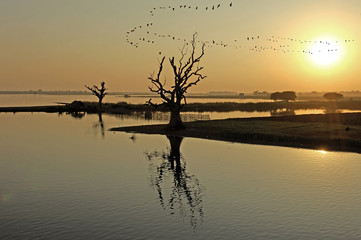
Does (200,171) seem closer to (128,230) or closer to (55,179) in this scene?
(55,179)

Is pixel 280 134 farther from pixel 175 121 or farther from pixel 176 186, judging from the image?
pixel 176 186

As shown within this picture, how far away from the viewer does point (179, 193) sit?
21812 millimetres

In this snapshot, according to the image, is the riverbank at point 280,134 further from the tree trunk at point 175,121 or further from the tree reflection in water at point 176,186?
the tree reflection in water at point 176,186

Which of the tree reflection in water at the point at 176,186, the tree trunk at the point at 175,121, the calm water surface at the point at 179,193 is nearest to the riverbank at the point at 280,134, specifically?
the tree trunk at the point at 175,121

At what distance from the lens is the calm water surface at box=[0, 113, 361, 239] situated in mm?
15984

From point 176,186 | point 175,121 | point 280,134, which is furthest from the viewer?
point 175,121

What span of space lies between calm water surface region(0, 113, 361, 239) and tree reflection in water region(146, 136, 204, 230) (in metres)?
0.05

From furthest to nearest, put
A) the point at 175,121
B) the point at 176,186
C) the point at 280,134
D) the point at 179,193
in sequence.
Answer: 1. the point at 175,121
2. the point at 280,134
3. the point at 176,186
4. the point at 179,193

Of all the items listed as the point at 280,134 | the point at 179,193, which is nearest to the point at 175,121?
the point at 280,134

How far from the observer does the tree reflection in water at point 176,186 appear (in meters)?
18.6

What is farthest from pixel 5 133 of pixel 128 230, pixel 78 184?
pixel 128 230

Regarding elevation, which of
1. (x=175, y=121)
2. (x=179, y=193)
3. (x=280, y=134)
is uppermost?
(x=175, y=121)

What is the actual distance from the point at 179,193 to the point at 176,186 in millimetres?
1606

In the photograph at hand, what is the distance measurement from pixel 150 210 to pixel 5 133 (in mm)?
38160
